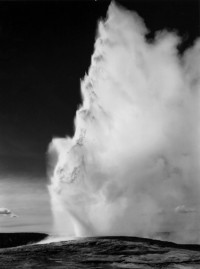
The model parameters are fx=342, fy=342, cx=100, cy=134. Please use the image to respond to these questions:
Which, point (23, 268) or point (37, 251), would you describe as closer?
point (23, 268)

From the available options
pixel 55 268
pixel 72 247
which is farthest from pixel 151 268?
pixel 72 247

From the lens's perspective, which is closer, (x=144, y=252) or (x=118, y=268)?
(x=118, y=268)

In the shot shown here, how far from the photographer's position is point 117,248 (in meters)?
114

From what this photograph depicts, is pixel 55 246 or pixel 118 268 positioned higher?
pixel 55 246

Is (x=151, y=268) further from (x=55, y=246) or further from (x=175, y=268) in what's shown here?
(x=55, y=246)

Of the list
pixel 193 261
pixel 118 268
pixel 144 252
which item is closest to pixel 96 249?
pixel 144 252

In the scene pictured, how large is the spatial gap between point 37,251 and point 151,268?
156 ft

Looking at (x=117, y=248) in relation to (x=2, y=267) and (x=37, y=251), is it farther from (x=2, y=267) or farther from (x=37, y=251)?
(x=2, y=267)

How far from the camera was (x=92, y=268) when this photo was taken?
6906cm

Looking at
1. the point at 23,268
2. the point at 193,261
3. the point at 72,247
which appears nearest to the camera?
the point at 23,268

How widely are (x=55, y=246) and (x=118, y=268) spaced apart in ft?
187

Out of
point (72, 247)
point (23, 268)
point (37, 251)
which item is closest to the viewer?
point (23, 268)

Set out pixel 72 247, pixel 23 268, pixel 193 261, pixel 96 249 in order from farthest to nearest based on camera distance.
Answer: pixel 72 247
pixel 96 249
pixel 193 261
pixel 23 268

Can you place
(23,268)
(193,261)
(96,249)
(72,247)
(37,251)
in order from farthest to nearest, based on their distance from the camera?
(72,247) → (96,249) → (37,251) → (193,261) → (23,268)
